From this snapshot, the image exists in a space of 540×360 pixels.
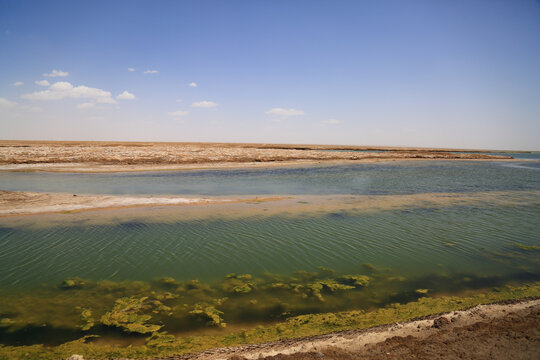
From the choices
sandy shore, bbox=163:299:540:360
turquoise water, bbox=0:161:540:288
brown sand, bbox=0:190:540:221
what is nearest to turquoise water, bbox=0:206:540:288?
turquoise water, bbox=0:161:540:288

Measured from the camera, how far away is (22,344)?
5.69 m

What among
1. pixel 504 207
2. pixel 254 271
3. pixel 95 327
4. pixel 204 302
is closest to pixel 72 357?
pixel 95 327

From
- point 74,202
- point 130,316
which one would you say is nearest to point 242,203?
point 74,202

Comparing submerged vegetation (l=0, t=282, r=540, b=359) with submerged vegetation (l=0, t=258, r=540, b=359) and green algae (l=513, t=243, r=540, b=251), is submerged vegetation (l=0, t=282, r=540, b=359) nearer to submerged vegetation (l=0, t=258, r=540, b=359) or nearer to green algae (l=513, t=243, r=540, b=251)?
submerged vegetation (l=0, t=258, r=540, b=359)

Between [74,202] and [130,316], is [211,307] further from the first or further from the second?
[74,202]

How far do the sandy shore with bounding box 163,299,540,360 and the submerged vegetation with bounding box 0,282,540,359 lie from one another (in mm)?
491

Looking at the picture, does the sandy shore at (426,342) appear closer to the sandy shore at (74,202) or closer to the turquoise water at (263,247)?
the turquoise water at (263,247)

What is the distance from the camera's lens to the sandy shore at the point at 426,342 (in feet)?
15.6

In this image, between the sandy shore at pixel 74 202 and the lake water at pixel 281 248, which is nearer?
the lake water at pixel 281 248

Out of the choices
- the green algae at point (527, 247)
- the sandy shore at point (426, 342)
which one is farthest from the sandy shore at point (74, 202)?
the sandy shore at point (426, 342)

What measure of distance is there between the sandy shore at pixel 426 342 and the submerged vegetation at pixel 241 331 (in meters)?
0.49

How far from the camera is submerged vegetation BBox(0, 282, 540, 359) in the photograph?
546cm

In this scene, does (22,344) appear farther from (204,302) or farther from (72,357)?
(204,302)

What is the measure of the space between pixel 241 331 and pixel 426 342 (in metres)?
3.80
